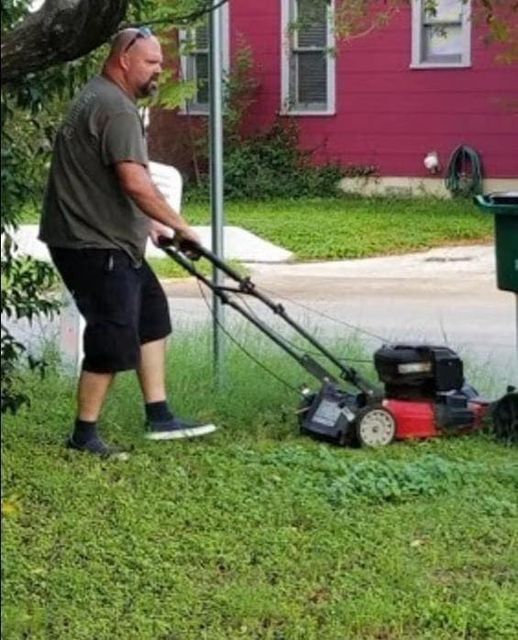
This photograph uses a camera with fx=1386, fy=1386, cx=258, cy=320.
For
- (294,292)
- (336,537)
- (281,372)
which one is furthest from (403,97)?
(336,537)

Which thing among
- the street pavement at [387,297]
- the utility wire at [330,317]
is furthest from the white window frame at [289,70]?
the utility wire at [330,317]

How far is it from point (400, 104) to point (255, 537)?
682 inches

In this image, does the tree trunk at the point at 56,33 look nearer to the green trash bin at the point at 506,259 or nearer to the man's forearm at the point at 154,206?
the man's forearm at the point at 154,206

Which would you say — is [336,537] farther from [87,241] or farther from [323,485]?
[87,241]

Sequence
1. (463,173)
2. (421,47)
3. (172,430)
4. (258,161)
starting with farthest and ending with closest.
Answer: (258,161) → (421,47) → (463,173) → (172,430)

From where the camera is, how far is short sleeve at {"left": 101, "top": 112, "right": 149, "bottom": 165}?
6.09 meters

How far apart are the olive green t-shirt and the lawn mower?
46 cm

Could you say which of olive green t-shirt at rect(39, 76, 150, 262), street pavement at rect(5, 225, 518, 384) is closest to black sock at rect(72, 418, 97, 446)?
olive green t-shirt at rect(39, 76, 150, 262)

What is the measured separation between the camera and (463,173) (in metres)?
21.5

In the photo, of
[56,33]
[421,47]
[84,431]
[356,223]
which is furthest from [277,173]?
[56,33]

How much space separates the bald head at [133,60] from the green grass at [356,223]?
1082 cm

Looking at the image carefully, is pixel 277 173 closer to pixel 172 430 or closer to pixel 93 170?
pixel 172 430

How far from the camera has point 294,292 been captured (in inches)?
578

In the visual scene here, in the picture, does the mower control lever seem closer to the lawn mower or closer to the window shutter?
the lawn mower
